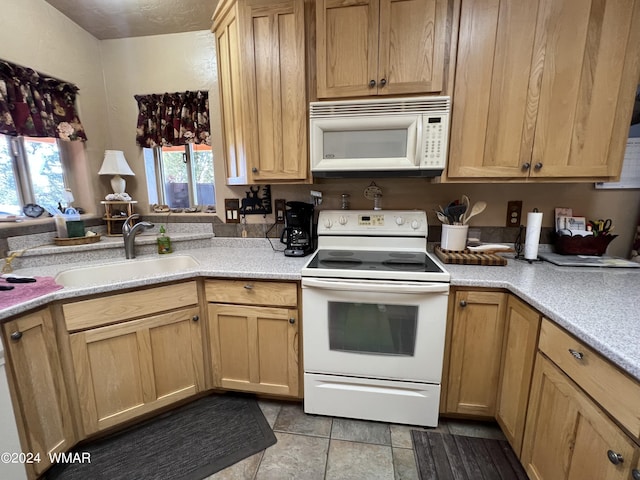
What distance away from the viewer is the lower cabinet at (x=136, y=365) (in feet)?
4.48

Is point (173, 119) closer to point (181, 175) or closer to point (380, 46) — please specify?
point (181, 175)

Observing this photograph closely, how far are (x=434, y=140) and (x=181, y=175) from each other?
6.58ft

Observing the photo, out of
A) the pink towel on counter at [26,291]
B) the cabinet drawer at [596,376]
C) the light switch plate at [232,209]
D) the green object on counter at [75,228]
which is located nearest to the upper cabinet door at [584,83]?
the cabinet drawer at [596,376]

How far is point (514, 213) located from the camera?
1.84 m

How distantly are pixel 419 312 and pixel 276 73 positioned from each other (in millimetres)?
1563

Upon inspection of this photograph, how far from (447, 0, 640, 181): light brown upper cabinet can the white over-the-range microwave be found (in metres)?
0.14

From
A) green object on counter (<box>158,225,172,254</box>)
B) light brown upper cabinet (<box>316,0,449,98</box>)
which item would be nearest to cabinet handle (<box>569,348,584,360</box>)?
light brown upper cabinet (<box>316,0,449,98</box>)

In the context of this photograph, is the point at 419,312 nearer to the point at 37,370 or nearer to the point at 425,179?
the point at 425,179

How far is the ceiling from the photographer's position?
5.78 ft

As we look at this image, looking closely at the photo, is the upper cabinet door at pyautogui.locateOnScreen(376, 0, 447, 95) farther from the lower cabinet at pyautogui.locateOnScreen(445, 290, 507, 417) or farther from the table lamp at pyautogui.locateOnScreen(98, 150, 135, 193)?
the table lamp at pyautogui.locateOnScreen(98, 150, 135, 193)

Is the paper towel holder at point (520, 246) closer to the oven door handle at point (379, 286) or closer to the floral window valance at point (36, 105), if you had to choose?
the oven door handle at point (379, 286)

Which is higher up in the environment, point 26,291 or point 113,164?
point 113,164

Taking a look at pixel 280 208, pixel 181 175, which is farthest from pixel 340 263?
pixel 181 175

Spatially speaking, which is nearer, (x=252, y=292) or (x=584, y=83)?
(x=584, y=83)
